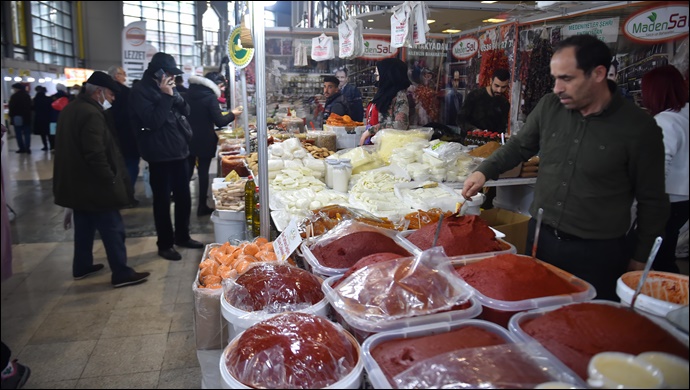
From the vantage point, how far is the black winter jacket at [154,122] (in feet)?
14.7

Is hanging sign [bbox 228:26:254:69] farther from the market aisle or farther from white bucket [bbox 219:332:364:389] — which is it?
white bucket [bbox 219:332:364:389]

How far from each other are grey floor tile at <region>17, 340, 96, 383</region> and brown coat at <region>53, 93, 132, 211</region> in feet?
3.98

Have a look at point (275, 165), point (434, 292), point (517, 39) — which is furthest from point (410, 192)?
point (517, 39)

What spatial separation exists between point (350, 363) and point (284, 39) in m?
5.38

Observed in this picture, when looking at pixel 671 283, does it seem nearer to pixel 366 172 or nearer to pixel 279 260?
pixel 279 260

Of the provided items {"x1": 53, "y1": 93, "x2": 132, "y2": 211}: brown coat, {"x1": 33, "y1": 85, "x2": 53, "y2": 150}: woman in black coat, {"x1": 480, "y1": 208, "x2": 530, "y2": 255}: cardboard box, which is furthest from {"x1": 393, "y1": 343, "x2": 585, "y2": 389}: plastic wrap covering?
{"x1": 33, "y1": 85, "x2": 53, "y2": 150}: woman in black coat

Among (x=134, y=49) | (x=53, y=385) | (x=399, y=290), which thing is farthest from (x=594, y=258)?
(x=134, y=49)

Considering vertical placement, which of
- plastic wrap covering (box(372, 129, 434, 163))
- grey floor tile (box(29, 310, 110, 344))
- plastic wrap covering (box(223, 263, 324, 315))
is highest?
plastic wrap covering (box(372, 129, 434, 163))

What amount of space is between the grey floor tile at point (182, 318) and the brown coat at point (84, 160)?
1064 mm

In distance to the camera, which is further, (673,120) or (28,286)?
(28,286)

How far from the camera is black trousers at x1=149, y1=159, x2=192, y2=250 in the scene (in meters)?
4.83

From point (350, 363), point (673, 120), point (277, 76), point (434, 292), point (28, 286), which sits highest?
point (277, 76)

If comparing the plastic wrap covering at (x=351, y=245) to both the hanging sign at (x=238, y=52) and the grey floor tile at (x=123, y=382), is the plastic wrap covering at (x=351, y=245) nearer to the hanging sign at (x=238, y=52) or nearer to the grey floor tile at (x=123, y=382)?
the grey floor tile at (x=123, y=382)

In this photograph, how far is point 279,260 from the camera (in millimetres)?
2096
